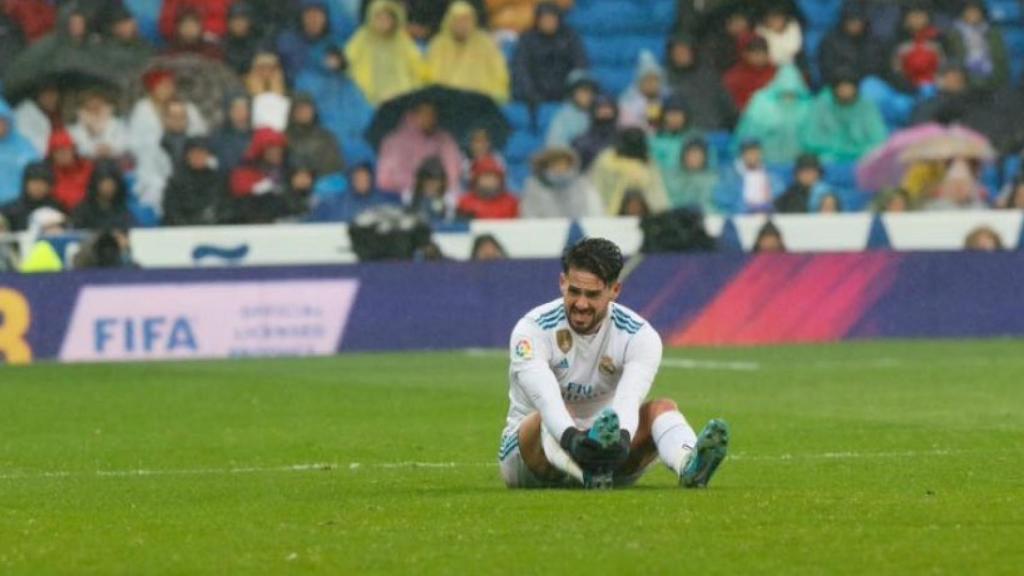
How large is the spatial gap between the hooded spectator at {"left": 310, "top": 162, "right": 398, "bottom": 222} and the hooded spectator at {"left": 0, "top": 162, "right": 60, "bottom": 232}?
275 centimetres

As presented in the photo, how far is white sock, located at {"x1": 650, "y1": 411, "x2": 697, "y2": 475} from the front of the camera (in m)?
11.3

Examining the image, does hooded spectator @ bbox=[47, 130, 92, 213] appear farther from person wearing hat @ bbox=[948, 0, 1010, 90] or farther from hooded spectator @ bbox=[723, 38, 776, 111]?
person wearing hat @ bbox=[948, 0, 1010, 90]

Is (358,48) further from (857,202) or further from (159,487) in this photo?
(159,487)

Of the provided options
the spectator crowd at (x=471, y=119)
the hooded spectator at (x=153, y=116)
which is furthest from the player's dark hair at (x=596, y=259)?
the hooded spectator at (x=153, y=116)

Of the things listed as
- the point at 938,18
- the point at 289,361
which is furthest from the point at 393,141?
the point at 938,18

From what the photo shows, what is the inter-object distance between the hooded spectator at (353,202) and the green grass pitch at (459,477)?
4.57 m

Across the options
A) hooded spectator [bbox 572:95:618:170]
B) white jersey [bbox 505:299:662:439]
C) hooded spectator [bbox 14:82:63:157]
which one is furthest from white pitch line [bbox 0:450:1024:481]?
hooded spectator [bbox 572:95:618:170]

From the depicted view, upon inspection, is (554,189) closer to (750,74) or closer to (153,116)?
(750,74)

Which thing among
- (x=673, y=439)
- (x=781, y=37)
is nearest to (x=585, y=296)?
(x=673, y=439)

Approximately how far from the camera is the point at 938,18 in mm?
31547

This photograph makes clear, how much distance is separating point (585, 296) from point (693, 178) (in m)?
17.3

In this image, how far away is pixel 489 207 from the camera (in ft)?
89.0

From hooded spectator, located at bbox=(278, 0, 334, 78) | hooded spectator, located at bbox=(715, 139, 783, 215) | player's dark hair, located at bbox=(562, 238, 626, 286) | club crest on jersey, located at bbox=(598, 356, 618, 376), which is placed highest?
player's dark hair, located at bbox=(562, 238, 626, 286)

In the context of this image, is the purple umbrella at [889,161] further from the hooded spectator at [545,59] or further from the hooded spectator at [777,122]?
the hooded spectator at [545,59]
